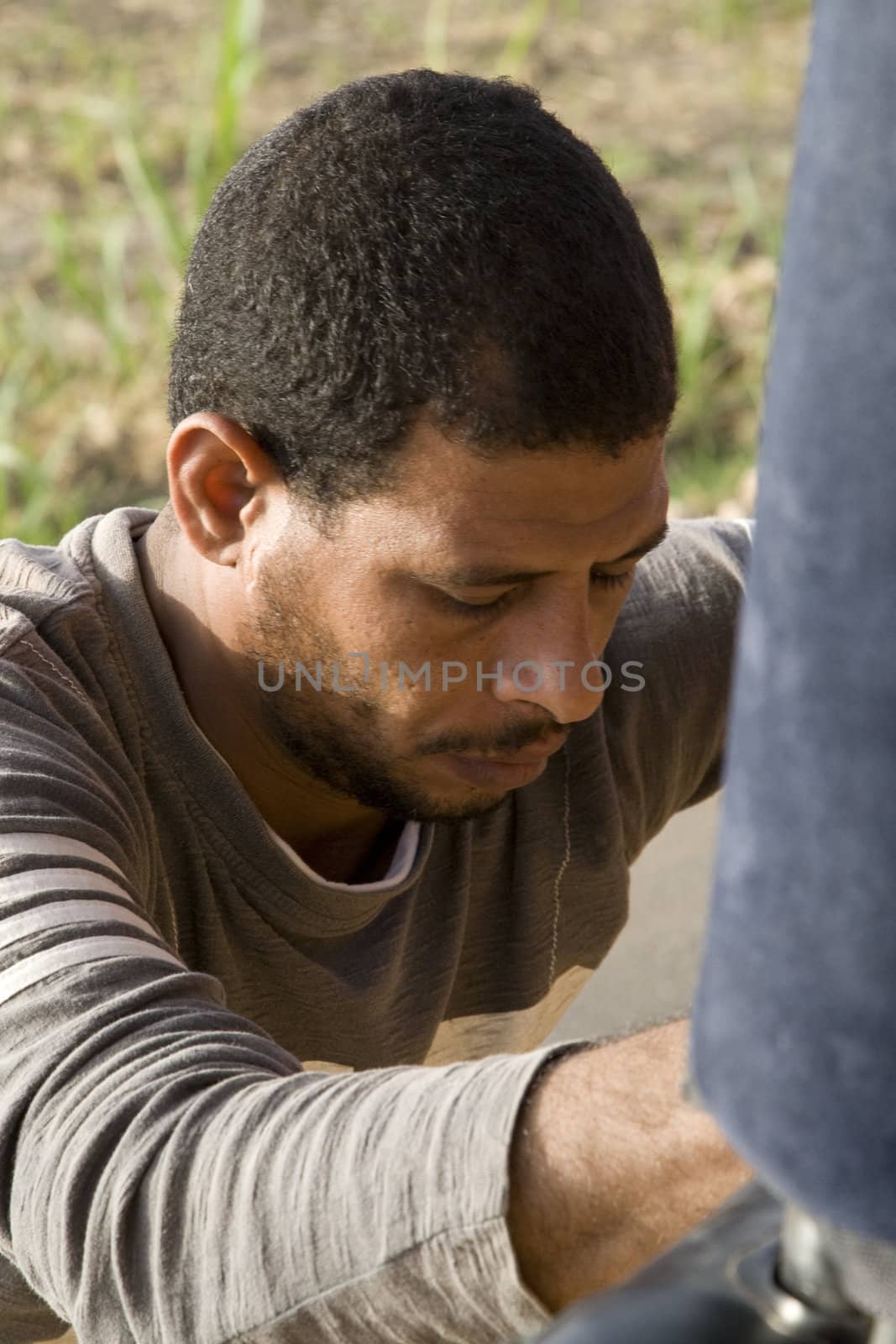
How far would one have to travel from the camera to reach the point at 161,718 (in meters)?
1.76

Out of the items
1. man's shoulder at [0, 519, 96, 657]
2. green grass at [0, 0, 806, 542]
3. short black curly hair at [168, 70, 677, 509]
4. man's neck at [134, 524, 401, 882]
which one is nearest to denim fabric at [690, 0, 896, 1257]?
short black curly hair at [168, 70, 677, 509]

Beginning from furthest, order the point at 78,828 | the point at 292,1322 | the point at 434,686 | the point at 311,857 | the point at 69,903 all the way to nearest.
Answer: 1. the point at 311,857
2. the point at 434,686
3. the point at 78,828
4. the point at 69,903
5. the point at 292,1322

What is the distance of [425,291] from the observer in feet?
→ 5.25

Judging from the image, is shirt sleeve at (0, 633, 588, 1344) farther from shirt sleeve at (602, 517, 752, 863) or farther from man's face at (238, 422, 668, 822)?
shirt sleeve at (602, 517, 752, 863)

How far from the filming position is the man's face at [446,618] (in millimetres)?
1609

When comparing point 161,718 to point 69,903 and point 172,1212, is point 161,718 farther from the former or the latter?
point 172,1212

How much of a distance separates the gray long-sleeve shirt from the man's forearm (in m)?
0.02

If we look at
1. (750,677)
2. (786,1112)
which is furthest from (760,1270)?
(750,677)

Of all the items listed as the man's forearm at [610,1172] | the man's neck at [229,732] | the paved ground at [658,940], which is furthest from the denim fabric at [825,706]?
the paved ground at [658,940]

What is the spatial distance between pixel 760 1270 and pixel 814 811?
17 centimetres

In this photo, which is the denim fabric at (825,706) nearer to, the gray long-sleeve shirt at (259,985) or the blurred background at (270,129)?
the gray long-sleeve shirt at (259,985)

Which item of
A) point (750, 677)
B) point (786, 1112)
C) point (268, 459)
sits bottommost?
point (786, 1112)

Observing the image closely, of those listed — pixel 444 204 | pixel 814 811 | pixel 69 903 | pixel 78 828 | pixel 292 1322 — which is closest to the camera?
pixel 814 811

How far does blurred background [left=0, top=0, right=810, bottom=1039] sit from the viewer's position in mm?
3898
